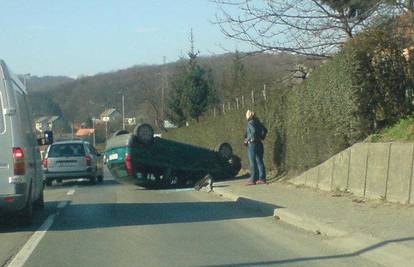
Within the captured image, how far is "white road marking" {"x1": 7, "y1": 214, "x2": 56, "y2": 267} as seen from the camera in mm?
9055

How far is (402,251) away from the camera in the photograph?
27.8ft

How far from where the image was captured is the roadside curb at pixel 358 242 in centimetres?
838

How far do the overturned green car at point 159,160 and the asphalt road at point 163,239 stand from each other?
14.9ft

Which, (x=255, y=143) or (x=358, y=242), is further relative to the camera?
(x=255, y=143)

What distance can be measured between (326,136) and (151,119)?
59.6 metres

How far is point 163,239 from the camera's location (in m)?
10.8

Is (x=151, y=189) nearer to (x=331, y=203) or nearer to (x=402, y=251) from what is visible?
(x=331, y=203)

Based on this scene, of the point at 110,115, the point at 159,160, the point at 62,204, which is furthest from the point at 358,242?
the point at 110,115

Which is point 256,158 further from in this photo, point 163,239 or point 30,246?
point 30,246

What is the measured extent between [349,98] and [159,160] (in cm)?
740

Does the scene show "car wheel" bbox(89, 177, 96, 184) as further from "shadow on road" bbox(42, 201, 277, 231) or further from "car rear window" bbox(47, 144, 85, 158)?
"shadow on road" bbox(42, 201, 277, 231)

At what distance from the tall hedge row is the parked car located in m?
9.84

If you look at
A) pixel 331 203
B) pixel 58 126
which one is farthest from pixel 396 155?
pixel 58 126

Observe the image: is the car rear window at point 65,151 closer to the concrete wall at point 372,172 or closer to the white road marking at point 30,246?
the concrete wall at point 372,172
